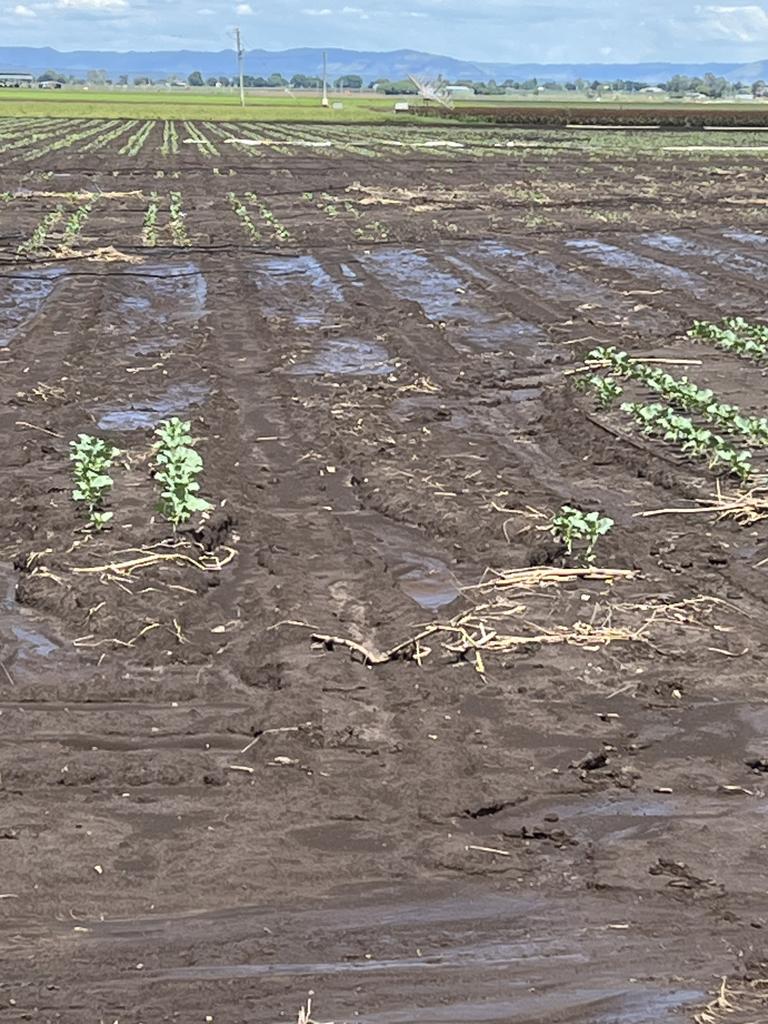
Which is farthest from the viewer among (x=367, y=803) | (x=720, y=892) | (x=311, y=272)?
(x=311, y=272)

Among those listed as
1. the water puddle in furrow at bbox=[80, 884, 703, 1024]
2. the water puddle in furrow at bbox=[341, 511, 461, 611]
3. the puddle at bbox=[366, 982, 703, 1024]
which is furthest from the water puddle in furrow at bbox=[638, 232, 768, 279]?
the puddle at bbox=[366, 982, 703, 1024]

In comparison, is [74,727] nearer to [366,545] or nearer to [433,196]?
[366,545]

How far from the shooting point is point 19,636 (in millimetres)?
6355

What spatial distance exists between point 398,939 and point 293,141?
52.4m

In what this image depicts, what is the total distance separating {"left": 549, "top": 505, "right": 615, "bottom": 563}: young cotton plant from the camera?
7.23 m

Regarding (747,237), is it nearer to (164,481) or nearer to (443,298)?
(443,298)

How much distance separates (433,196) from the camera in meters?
29.0

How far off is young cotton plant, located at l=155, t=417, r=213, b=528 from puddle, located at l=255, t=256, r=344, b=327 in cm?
641

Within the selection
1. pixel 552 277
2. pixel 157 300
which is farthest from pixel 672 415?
pixel 552 277

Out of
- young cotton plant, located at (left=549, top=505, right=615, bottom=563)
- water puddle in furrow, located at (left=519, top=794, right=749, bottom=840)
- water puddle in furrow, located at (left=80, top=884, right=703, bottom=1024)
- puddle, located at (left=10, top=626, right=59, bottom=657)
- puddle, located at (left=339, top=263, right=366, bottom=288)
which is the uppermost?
puddle, located at (left=339, top=263, right=366, bottom=288)

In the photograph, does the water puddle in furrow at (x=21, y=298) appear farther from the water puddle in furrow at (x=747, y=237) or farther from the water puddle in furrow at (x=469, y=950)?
the water puddle in furrow at (x=747, y=237)

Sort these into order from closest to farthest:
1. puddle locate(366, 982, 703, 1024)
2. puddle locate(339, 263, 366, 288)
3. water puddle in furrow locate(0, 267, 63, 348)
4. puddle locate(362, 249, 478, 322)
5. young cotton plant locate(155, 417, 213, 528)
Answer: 1. puddle locate(366, 982, 703, 1024)
2. young cotton plant locate(155, 417, 213, 528)
3. water puddle in furrow locate(0, 267, 63, 348)
4. puddle locate(362, 249, 478, 322)
5. puddle locate(339, 263, 366, 288)

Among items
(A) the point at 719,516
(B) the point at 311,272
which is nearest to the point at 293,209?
(B) the point at 311,272

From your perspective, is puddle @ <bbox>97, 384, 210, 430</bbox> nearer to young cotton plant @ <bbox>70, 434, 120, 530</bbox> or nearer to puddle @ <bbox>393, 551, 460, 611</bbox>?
young cotton plant @ <bbox>70, 434, 120, 530</bbox>
